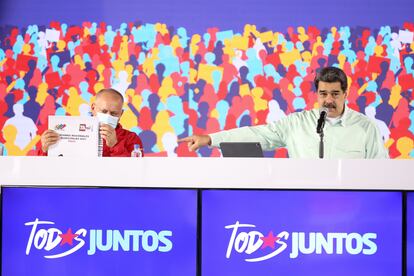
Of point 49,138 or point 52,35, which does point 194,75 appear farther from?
point 49,138

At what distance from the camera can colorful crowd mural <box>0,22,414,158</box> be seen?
4172mm

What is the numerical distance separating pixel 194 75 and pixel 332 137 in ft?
3.80

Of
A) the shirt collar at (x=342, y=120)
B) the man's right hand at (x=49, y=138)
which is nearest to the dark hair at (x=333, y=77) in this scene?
the shirt collar at (x=342, y=120)

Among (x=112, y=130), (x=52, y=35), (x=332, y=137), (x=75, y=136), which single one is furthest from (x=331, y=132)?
(x=52, y=35)

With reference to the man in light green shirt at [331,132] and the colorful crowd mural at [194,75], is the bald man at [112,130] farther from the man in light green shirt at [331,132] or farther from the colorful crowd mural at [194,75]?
the colorful crowd mural at [194,75]

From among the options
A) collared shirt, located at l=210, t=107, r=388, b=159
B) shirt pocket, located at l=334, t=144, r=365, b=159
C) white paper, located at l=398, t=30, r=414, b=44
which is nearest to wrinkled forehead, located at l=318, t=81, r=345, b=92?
collared shirt, located at l=210, t=107, r=388, b=159

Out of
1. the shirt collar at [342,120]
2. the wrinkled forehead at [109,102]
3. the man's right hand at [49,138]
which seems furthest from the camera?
the shirt collar at [342,120]

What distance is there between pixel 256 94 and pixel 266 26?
1.55 feet

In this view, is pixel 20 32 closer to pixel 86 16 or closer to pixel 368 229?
pixel 86 16

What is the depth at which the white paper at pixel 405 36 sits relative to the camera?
4.15 m

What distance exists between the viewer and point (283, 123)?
374cm

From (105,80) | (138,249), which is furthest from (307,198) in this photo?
(105,80)

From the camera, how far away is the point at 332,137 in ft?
11.4

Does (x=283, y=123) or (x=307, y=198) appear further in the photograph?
(x=283, y=123)
